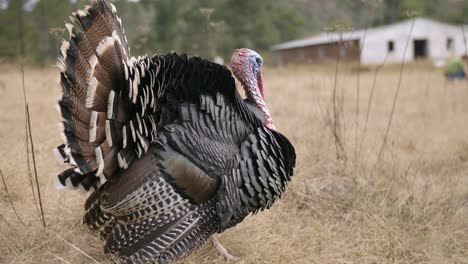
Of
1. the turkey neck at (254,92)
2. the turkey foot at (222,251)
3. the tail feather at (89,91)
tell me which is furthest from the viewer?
the turkey neck at (254,92)

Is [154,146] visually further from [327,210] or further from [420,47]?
[420,47]

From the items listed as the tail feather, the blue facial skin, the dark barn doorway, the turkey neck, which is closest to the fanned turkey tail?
the tail feather

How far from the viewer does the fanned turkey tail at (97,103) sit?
8.48ft

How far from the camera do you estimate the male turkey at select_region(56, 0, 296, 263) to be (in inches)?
103

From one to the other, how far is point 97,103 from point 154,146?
0.41 m

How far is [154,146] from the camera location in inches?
111

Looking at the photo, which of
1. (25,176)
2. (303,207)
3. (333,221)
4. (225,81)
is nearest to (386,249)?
(333,221)

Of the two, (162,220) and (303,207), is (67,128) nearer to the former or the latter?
(162,220)

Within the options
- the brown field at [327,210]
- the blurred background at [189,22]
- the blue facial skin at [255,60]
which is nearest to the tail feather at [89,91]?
the brown field at [327,210]

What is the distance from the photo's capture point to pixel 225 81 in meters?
3.07

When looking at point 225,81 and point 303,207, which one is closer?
point 225,81

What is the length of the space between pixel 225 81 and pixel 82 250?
4.87ft

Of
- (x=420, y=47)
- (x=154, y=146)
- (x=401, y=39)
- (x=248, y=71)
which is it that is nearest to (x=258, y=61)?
(x=248, y=71)

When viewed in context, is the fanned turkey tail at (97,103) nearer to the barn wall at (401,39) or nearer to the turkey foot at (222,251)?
the turkey foot at (222,251)
